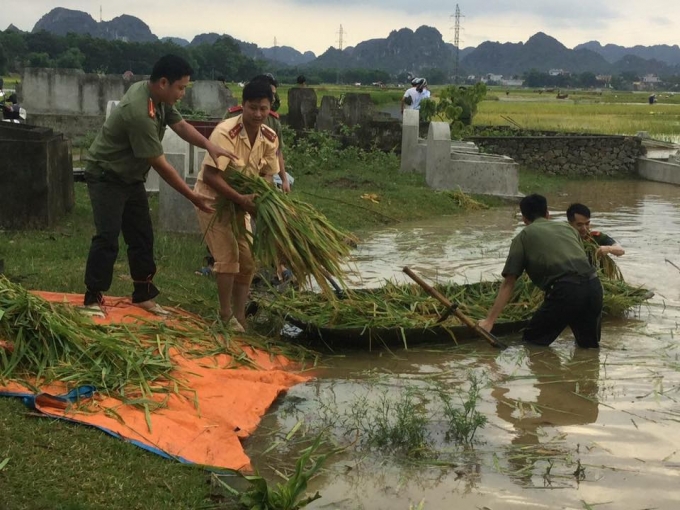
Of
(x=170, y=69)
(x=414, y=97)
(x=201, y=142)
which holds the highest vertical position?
(x=414, y=97)

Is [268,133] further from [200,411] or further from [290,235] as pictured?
[200,411]

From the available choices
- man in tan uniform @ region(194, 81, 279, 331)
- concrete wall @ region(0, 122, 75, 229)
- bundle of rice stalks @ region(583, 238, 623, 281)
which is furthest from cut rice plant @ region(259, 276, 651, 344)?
concrete wall @ region(0, 122, 75, 229)

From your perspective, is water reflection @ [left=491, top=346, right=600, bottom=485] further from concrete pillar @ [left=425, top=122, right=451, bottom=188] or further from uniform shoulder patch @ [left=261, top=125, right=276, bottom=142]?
concrete pillar @ [left=425, top=122, right=451, bottom=188]

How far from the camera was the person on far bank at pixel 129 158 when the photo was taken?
6.16m

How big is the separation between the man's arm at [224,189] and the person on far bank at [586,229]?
285cm

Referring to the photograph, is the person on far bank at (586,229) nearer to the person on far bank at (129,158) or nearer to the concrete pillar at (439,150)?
the person on far bank at (129,158)

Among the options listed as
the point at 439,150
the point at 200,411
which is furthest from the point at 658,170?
the point at 200,411

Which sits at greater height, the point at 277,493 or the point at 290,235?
the point at 290,235

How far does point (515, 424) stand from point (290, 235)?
204cm

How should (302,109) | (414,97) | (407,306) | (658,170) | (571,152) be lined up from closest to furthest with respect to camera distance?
1. (407,306)
2. (414,97)
3. (302,109)
4. (658,170)
5. (571,152)

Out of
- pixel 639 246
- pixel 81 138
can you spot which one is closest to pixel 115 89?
pixel 81 138

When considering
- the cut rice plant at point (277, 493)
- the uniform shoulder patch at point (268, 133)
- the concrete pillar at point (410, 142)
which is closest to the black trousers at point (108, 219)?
the uniform shoulder patch at point (268, 133)

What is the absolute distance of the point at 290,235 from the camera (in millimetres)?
6465

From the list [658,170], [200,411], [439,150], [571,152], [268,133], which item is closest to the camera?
[200,411]
